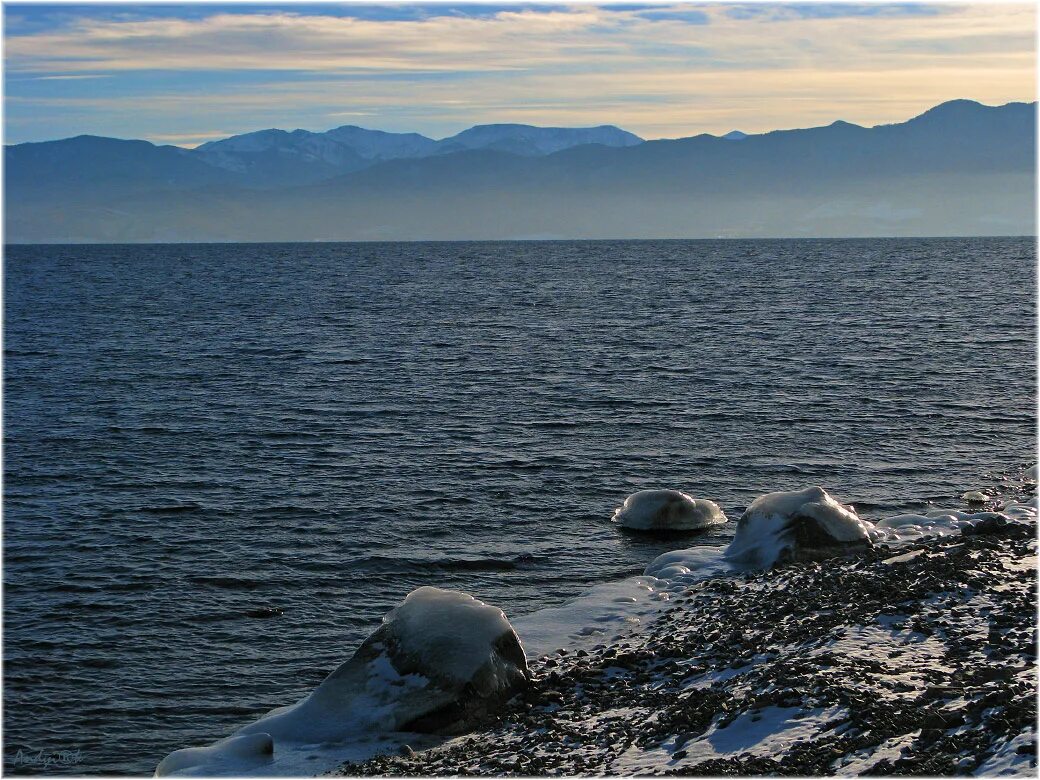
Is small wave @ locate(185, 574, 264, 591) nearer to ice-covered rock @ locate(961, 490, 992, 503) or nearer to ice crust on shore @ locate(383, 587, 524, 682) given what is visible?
ice crust on shore @ locate(383, 587, 524, 682)

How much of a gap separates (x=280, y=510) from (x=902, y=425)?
23.9 metres

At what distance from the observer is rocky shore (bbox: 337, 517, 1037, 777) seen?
14078 mm

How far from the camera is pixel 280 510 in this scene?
1224 inches

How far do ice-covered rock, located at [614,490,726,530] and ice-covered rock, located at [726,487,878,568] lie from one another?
2.28 metres

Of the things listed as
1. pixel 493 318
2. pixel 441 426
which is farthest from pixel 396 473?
pixel 493 318

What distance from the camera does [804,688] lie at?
649 inches

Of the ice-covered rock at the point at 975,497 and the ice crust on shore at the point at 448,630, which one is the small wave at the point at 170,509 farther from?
the ice-covered rock at the point at 975,497

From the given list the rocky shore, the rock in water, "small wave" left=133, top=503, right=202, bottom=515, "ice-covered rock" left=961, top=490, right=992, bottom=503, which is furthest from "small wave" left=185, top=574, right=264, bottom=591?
"ice-covered rock" left=961, top=490, right=992, bottom=503

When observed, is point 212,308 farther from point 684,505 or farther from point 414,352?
point 684,505

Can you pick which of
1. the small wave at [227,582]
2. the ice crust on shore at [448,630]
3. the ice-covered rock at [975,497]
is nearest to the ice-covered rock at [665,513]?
the ice-covered rock at [975,497]

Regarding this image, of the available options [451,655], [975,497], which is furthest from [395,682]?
[975,497]

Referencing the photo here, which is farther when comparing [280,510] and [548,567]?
[280,510]

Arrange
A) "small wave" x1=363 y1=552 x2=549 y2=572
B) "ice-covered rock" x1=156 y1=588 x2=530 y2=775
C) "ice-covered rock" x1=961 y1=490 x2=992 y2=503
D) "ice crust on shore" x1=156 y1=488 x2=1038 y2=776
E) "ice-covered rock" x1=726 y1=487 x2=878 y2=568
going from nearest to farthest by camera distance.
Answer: "ice crust on shore" x1=156 y1=488 x2=1038 y2=776, "ice-covered rock" x1=156 y1=588 x2=530 y2=775, "ice-covered rock" x1=726 y1=487 x2=878 y2=568, "small wave" x1=363 y1=552 x2=549 y2=572, "ice-covered rock" x1=961 y1=490 x2=992 y2=503

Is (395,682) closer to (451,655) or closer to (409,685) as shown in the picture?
(409,685)
